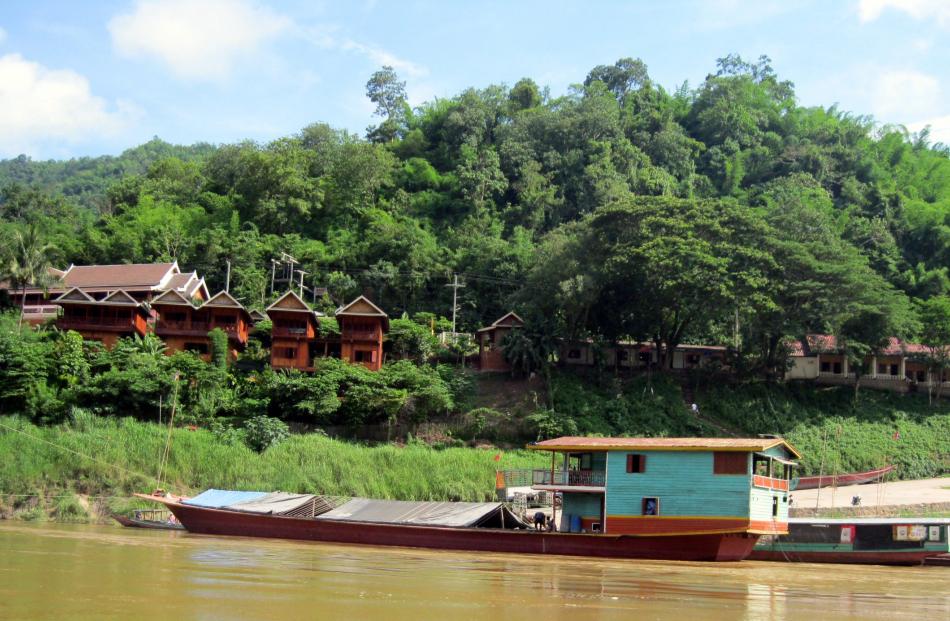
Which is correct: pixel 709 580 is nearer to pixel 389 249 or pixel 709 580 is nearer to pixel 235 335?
pixel 235 335

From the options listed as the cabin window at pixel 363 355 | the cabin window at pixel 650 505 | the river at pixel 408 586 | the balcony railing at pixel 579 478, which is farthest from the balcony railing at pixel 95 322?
the cabin window at pixel 650 505

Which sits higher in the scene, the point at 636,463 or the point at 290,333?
the point at 290,333

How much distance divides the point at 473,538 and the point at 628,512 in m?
4.61

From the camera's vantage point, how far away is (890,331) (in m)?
43.8

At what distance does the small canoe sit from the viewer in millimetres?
31938

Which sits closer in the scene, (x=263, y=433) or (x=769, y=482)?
(x=769, y=482)

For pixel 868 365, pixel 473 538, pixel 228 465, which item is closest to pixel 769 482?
pixel 473 538

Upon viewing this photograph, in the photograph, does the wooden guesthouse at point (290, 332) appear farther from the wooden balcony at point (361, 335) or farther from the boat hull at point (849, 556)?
the boat hull at point (849, 556)

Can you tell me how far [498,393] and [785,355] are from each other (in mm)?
15014

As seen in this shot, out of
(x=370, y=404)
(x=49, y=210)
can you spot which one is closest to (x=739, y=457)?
(x=370, y=404)

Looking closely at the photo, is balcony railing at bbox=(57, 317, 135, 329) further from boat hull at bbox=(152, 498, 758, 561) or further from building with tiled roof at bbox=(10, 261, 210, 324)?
boat hull at bbox=(152, 498, 758, 561)

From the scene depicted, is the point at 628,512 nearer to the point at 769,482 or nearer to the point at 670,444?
the point at 670,444

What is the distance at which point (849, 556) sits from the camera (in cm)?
2722

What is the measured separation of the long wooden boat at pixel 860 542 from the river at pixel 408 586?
0.77 m
